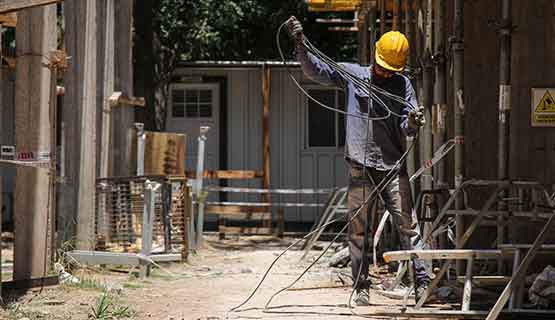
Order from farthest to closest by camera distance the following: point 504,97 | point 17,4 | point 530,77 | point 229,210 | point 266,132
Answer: point 266,132 < point 229,210 < point 530,77 < point 504,97 < point 17,4

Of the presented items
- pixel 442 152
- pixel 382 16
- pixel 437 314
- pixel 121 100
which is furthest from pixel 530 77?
pixel 121 100

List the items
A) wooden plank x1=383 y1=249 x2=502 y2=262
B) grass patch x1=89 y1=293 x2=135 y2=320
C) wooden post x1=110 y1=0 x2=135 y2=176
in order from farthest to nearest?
wooden post x1=110 y1=0 x2=135 y2=176 < grass patch x1=89 y1=293 x2=135 y2=320 < wooden plank x1=383 y1=249 x2=502 y2=262

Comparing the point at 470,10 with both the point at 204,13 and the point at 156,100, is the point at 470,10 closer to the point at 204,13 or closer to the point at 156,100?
the point at 156,100

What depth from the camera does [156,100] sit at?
59.1 feet

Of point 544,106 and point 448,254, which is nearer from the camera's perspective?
point 448,254

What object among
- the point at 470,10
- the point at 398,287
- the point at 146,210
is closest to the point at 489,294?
the point at 398,287

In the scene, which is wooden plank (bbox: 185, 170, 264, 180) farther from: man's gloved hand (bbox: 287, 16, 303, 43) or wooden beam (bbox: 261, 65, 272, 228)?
man's gloved hand (bbox: 287, 16, 303, 43)

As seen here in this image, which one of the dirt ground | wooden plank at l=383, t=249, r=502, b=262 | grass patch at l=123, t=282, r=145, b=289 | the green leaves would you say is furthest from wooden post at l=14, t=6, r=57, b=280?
the green leaves

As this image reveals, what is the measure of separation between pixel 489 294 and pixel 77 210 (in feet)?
15.5

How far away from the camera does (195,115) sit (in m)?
20.1

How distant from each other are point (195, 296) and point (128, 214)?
2583 millimetres

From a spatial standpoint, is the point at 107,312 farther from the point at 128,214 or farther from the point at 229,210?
the point at 229,210

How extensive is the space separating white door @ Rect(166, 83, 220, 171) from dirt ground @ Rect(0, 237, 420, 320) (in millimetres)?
7541

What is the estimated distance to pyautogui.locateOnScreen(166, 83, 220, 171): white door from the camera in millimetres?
19953
